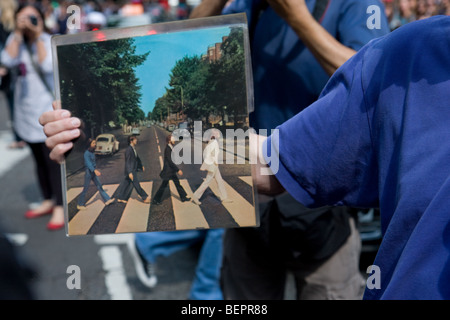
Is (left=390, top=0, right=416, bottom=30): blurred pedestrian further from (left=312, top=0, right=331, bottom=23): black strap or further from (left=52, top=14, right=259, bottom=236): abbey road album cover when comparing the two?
(left=52, top=14, right=259, bottom=236): abbey road album cover

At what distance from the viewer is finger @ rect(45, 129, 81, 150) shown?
1.11 m

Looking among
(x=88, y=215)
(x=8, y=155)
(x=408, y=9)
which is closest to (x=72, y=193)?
(x=88, y=215)

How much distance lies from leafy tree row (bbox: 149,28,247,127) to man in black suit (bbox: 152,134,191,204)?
0.08 m

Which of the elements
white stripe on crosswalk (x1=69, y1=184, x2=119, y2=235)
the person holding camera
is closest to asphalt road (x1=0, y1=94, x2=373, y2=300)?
the person holding camera

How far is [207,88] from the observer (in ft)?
3.48

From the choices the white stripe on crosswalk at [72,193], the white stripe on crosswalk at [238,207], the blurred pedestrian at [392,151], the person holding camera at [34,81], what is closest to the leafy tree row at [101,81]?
the white stripe on crosswalk at [72,193]

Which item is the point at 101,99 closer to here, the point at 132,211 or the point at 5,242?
the point at 132,211

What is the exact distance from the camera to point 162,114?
1.08 meters

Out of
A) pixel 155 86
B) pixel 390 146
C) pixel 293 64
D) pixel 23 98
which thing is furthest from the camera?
pixel 23 98

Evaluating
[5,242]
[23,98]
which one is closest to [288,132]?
[5,242]

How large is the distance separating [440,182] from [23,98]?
387 centimetres

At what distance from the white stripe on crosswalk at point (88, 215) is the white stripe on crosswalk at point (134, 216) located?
52 millimetres

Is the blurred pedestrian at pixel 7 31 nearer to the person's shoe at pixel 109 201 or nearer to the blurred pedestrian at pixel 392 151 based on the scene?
the person's shoe at pixel 109 201
